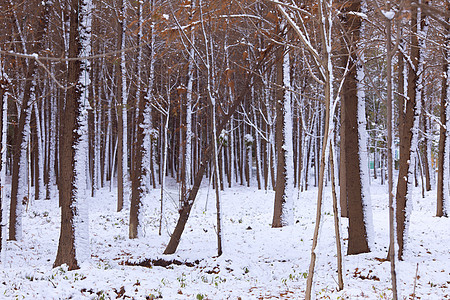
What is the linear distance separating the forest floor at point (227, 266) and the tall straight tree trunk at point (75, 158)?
1.48 feet

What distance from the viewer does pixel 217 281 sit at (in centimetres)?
693

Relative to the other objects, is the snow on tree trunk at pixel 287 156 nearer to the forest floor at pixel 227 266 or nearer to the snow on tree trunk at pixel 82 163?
the forest floor at pixel 227 266

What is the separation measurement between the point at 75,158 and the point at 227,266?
3806 mm

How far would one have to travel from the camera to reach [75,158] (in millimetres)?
7191

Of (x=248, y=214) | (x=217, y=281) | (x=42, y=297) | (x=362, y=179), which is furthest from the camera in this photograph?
(x=248, y=214)

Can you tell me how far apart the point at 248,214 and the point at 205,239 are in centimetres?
572

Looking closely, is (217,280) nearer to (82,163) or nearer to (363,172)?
(82,163)

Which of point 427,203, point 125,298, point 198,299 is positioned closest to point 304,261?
point 198,299

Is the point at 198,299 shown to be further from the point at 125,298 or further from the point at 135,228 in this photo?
the point at 135,228

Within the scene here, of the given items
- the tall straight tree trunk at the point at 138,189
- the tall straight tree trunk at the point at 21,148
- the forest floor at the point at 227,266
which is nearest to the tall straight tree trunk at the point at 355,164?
the forest floor at the point at 227,266

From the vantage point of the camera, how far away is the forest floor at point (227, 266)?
19.0 feet

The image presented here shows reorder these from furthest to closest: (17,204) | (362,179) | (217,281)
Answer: (17,204) → (362,179) → (217,281)

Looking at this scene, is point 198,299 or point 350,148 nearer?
point 198,299

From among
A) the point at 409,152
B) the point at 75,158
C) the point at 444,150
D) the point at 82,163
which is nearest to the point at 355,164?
the point at 409,152
